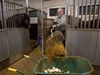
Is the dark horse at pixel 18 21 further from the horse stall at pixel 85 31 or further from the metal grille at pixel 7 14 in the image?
the horse stall at pixel 85 31

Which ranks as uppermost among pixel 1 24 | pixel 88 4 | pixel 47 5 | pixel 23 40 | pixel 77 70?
pixel 47 5

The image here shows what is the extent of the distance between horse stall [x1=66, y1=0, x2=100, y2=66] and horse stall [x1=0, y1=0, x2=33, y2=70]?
131 cm

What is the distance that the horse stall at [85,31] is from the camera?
2010 millimetres

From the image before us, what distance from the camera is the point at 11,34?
8.44 ft

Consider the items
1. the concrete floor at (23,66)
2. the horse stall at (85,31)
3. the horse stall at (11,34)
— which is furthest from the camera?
the horse stall at (11,34)

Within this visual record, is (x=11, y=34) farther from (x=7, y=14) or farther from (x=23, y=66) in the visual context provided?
(x=23, y=66)

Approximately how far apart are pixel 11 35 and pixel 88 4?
1.79m

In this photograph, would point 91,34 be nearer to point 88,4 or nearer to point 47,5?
point 88,4

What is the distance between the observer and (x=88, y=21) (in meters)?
2.11

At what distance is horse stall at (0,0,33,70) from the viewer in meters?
2.32

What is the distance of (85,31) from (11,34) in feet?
5.38

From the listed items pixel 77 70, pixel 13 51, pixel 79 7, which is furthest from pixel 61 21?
pixel 77 70

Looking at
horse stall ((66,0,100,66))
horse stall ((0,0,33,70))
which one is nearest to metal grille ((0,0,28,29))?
horse stall ((0,0,33,70))

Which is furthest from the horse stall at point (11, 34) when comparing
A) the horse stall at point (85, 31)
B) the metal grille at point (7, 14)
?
the horse stall at point (85, 31)
